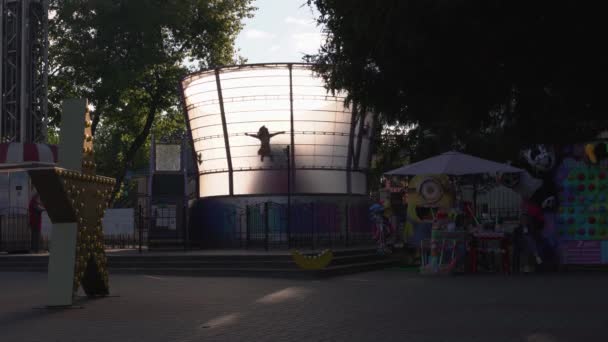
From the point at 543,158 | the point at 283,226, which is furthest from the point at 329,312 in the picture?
the point at 283,226

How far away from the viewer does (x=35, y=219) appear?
2616 cm

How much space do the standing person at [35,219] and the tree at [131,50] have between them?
41.1ft

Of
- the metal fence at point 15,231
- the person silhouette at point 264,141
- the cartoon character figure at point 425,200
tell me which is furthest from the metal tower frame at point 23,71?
the cartoon character figure at point 425,200

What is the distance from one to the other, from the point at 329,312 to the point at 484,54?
400cm

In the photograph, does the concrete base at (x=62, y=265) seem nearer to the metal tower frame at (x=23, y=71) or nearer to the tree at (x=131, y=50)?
the metal tower frame at (x=23, y=71)

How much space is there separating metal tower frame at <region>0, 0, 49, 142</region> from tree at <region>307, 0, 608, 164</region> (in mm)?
18816

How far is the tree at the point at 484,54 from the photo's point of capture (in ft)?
30.7

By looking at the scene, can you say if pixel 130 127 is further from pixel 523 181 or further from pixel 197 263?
pixel 523 181

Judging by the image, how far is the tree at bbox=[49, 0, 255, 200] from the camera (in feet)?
128

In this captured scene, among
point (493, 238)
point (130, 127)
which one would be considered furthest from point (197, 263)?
point (130, 127)

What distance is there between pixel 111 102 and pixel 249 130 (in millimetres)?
11924

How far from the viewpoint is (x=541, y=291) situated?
14438 mm

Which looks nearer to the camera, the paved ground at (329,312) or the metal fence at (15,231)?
the paved ground at (329,312)

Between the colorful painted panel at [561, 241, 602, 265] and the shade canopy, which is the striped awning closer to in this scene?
the shade canopy
